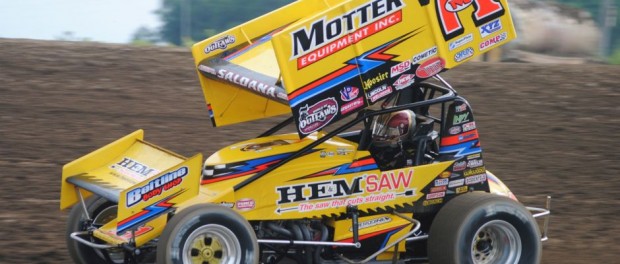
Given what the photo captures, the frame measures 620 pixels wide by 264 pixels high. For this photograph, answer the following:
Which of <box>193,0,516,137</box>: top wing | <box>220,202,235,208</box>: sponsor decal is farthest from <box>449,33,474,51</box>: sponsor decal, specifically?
<box>220,202,235,208</box>: sponsor decal

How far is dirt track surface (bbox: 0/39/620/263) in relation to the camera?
407 inches

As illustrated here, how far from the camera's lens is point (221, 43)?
9023mm

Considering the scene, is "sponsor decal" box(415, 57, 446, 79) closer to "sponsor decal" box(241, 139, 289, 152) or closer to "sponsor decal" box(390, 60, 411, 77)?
"sponsor decal" box(390, 60, 411, 77)

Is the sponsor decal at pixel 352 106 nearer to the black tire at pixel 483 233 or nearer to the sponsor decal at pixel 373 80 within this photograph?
the sponsor decal at pixel 373 80

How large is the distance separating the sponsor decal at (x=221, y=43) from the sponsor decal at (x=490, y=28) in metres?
2.12

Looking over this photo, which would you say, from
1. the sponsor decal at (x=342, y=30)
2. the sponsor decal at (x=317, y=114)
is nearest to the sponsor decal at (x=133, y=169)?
the sponsor decal at (x=317, y=114)

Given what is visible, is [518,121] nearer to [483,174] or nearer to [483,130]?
[483,130]

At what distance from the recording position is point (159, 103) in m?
13.4

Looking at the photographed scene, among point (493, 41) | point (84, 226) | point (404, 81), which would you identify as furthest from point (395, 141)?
point (84, 226)

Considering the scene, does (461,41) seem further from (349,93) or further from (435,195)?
(435,195)

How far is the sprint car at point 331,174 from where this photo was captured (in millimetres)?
7715

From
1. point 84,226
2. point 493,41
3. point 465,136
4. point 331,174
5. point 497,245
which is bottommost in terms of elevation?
point 497,245

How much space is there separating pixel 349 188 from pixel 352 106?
67cm

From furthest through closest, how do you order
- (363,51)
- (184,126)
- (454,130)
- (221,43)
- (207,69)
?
(184,126) < (221,43) < (207,69) < (454,130) < (363,51)
